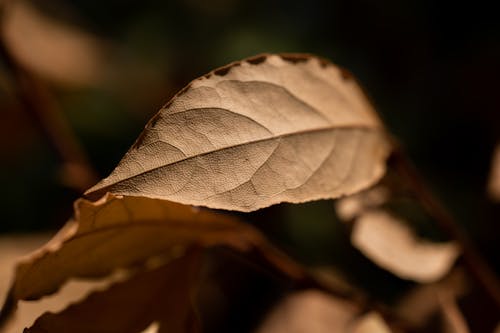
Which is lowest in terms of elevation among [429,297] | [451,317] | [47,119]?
[429,297]

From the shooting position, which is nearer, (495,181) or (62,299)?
(62,299)

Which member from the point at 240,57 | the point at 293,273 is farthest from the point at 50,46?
the point at 293,273

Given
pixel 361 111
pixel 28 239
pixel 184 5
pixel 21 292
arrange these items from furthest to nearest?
pixel 184 5, pixel 28 239, pixel 361 111, pixel 21 292

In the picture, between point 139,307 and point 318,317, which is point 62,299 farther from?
point 318,317

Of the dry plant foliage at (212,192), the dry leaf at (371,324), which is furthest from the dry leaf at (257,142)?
the dry leaf at (371,324)

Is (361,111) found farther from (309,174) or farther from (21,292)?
(21,292)

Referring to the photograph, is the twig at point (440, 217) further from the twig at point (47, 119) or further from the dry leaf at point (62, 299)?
the twig at point (47, 119)

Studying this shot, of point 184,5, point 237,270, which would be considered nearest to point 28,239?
point 237,270
